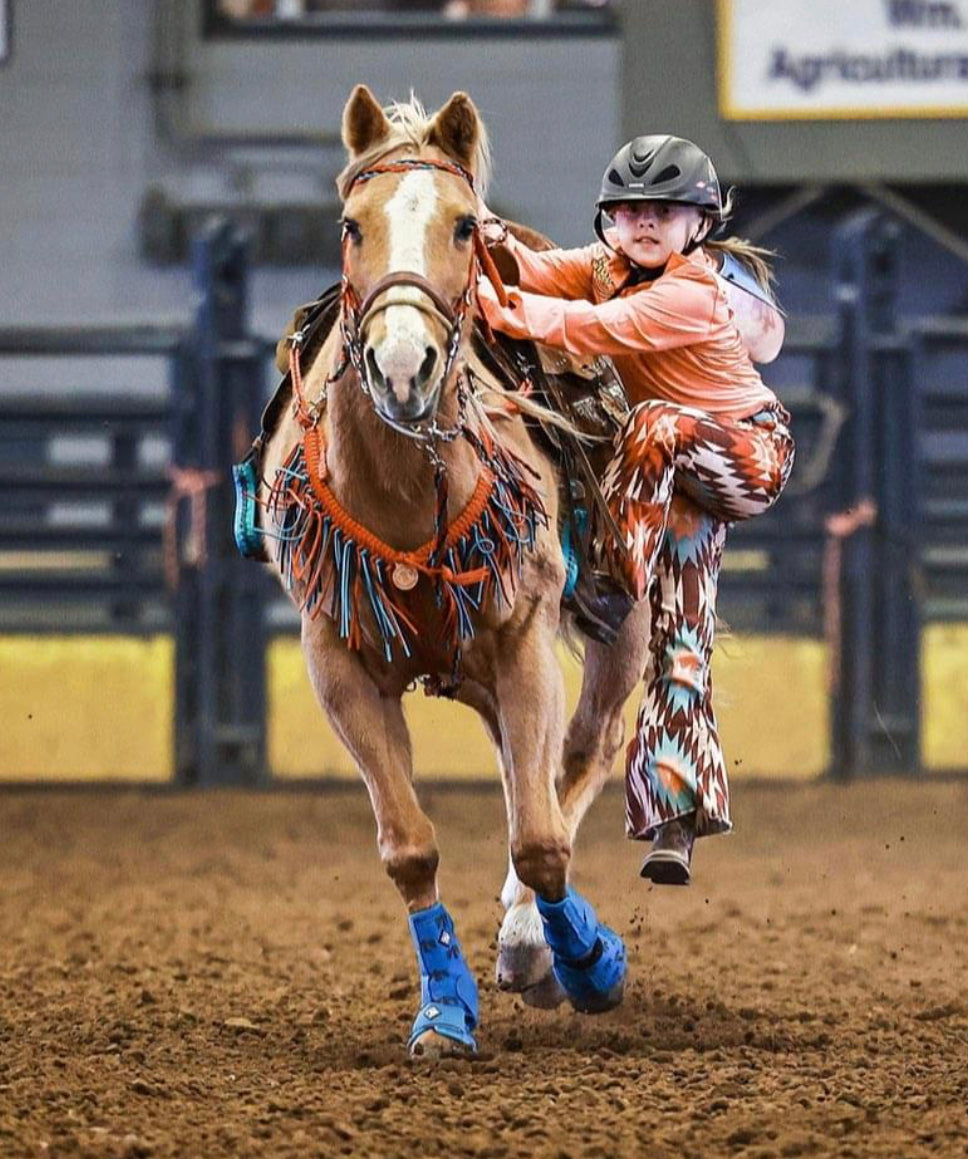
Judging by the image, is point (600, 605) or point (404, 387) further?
point (600, 605)

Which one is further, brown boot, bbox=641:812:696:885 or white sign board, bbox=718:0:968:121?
white sign board, bbox=718:0:968:121

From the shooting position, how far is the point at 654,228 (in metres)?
4.33

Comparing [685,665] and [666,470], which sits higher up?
[666,470]

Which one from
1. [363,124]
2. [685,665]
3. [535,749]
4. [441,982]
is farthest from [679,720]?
[363,124]

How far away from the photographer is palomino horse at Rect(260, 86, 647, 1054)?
3.72m

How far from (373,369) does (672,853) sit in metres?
1.39

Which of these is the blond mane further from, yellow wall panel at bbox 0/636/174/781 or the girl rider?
yellow wall panel at bbox 0/636/174/781

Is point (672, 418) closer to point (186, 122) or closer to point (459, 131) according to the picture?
point (459, 131)

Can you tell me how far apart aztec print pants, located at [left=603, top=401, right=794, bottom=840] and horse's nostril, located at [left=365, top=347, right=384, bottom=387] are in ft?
3.59

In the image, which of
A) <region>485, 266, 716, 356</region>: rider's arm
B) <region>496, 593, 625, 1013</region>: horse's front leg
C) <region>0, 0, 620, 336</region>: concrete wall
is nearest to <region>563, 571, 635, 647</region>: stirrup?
<region>496, 593, 625, 1013</region>: horse's front leg

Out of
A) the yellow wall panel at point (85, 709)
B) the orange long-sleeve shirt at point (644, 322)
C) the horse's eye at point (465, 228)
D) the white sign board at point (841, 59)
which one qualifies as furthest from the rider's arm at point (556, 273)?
the white sign board at point (841, 59)

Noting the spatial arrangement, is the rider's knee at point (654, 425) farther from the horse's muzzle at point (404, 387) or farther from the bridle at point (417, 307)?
the horse's muzzle at point (404, 387)

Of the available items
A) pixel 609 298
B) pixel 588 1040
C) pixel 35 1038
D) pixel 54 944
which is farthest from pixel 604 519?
pixel 54 944

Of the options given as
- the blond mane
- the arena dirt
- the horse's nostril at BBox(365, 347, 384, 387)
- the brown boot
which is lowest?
the arena dirt
